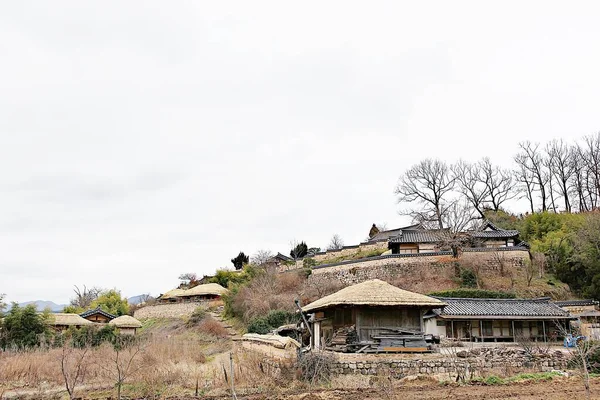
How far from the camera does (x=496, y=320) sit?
86.6 feet

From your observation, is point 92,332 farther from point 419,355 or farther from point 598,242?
point 598,242

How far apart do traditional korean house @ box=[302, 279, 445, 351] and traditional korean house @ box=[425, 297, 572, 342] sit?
18.3 ft

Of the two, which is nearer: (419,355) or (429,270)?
(419,355)

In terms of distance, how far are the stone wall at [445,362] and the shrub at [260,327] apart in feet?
38.9

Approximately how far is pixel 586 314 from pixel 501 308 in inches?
192

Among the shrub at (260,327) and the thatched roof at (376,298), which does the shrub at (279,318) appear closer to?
the shrub at (260,327)

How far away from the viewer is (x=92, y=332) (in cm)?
3150

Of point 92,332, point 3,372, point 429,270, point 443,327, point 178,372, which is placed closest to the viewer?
point 178,372

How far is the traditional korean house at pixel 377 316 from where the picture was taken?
19.4 m

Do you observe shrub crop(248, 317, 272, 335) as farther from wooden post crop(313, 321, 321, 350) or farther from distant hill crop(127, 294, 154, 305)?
distant hill crop(127, 294, 154, 305)

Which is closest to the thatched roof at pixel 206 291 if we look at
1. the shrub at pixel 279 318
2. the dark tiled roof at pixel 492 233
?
the shrub at pixel 279 318

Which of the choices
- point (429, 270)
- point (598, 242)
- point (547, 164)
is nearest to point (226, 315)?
point (429, 270)

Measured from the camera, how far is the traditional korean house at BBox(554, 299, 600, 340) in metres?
26.6

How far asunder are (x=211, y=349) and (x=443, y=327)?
39.0 ft
